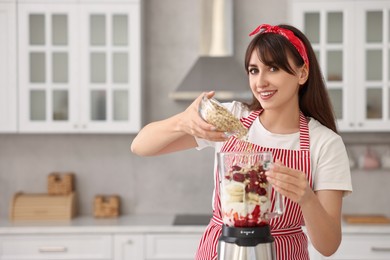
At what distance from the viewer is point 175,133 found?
5.81 feet

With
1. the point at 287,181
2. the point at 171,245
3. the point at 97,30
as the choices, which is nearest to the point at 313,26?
the point at 97,30

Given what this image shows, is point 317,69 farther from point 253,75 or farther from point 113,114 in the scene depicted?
point 113,114

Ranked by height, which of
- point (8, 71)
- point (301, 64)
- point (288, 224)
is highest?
point (8, 71)

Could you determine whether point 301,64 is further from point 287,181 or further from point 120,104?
point 120,104

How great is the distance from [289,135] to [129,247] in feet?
6.37

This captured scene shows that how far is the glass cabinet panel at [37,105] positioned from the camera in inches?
145

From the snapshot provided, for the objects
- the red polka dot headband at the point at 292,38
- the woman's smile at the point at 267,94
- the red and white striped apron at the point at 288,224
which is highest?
the red polka dot headband at the point at 292,38

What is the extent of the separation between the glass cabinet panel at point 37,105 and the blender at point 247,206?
2.50 meters

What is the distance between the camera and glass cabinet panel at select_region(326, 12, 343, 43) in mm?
3609

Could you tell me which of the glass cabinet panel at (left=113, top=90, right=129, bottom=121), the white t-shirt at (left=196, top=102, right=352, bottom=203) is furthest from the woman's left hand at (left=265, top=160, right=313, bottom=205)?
the glass cabinet panel at (left=113, top=90, right=129, bottom=121)

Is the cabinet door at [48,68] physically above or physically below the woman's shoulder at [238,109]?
above

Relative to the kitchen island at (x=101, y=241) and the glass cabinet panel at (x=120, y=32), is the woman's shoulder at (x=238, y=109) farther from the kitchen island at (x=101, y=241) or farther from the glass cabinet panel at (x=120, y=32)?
the glass cabinet panel at (x=120, y=32)

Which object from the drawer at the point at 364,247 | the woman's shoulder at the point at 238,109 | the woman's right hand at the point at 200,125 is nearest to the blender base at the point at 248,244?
the woman's right hand at the point at 200,125

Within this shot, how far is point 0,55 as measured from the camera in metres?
3.63
